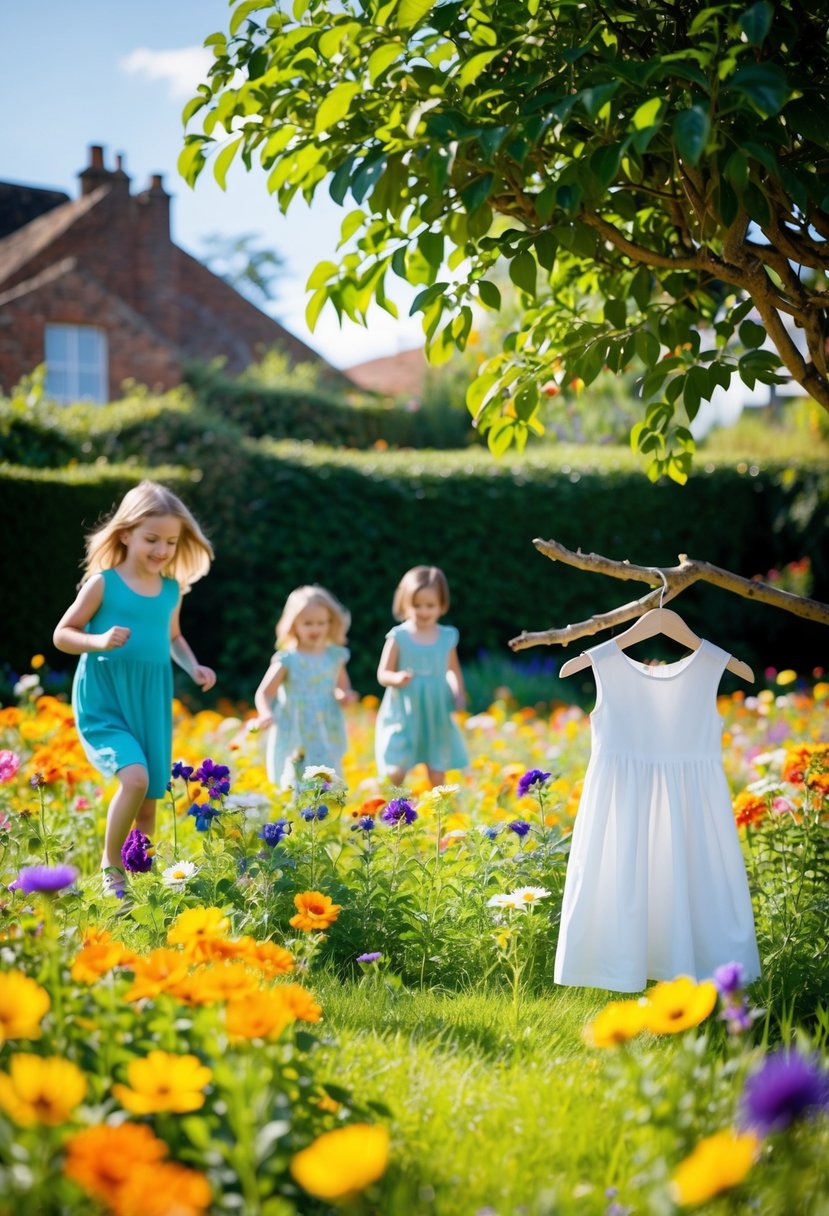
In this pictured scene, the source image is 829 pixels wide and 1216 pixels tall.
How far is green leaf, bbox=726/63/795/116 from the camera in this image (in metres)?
1.93

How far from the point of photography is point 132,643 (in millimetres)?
4035

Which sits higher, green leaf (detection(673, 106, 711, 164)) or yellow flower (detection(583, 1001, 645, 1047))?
green leaf (detection(673, 106, 711, 164))

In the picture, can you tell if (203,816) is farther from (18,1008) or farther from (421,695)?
(421,695)

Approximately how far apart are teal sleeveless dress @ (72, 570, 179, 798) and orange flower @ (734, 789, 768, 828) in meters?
1.95

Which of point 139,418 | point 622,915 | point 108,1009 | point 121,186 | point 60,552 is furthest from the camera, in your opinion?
point 121,186

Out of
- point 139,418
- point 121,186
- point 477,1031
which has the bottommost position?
point 477,1031

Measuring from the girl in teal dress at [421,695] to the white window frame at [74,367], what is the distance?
13670mm

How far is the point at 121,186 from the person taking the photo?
21.2 meters

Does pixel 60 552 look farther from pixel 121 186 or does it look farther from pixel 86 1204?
pixel 121 186

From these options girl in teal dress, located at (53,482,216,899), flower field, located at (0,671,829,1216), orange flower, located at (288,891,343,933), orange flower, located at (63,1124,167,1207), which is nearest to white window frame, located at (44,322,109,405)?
girl in teal dress, located at (53,482,216,899)

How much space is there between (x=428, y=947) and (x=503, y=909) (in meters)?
0.23

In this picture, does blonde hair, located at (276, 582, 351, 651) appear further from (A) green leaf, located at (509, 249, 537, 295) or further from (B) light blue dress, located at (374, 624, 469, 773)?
(A) green leaf, located at (509, 249, 537, 295)

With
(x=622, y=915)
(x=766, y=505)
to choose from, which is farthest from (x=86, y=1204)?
(x=766, y=505)

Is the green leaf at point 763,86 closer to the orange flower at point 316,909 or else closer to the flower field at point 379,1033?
the flower field at point 379,1033
